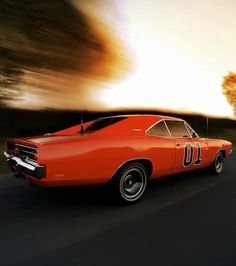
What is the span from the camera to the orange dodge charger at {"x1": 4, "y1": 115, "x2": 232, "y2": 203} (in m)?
3.80

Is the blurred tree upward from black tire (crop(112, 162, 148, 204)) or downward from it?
upward

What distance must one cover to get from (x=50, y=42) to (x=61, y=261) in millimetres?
9625

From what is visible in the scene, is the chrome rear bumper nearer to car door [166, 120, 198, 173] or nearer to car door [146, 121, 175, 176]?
car door [146, 121, 175, 176]

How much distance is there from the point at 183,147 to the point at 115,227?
2.33 m

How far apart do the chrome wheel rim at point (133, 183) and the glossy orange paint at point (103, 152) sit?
19cm

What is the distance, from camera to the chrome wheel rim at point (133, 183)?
14.6 ft

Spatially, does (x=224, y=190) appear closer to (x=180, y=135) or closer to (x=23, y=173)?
(x=180, y=135)

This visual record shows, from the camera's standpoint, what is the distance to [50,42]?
36.2 ft

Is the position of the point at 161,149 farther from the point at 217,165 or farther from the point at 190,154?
the point at 217,165

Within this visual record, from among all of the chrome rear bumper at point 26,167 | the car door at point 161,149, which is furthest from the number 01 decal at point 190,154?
the chrome rear bumper at point 26,167

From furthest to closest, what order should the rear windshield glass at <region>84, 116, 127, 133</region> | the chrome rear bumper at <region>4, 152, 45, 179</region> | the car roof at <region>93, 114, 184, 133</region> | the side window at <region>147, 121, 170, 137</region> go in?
1. the side window at <region>147, 121, 170, 137</region>
2. the rear windshield glass at <region>84, 116, 127, 133</region>
3. the car roof at <region>93, 114, 184, 133</region>
4. the chrome rear bumper at <region>4, 152, 45, 179</region>

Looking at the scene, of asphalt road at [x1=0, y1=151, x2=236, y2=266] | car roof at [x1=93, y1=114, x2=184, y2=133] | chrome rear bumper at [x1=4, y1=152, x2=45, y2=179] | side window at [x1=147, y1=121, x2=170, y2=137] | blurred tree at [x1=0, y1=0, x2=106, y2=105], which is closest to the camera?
asphalt road at [x1=0, y1=151, x2=236, y2=266]

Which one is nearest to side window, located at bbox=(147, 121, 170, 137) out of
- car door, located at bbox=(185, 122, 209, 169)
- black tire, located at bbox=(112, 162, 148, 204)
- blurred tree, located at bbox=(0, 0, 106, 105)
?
black tire, located at bbox=(112, 162, 148, 204)

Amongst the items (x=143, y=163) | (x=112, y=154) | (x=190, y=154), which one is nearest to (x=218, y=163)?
(x=190, y=154)
